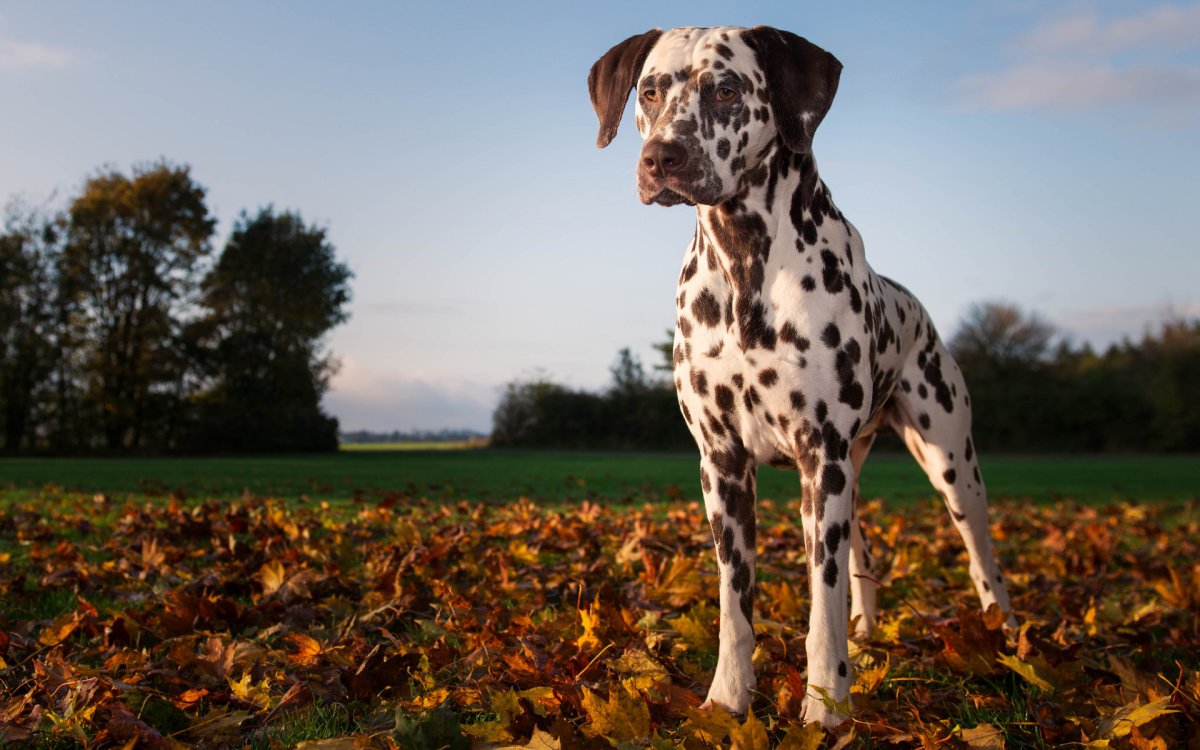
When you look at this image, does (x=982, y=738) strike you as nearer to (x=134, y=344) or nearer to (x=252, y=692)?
(x=252, y=692)

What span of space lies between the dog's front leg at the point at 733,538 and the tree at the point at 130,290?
138 feet

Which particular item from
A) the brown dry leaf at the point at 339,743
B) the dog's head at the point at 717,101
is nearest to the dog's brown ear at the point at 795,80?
the dog's head at the point at 717,101

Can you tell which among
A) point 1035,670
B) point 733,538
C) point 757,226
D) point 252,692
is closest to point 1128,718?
point 1035,670

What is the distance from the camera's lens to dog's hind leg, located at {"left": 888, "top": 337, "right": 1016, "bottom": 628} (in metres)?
4.60

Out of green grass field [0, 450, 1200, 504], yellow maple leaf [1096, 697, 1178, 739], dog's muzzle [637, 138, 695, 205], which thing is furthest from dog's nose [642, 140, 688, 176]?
green grass field [0, 450, 1200, 504]

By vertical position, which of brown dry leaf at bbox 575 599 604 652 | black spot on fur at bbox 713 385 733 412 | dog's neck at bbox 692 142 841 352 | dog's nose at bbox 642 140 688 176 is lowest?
brown dry leaf at bbox 575 599 604 652

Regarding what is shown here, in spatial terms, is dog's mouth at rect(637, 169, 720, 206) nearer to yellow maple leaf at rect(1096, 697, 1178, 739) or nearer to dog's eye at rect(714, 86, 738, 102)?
dog's eye at rect(714, 86, 738, 102)

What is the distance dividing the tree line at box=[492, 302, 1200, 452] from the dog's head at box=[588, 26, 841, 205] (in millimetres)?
38581

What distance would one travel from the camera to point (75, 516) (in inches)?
351

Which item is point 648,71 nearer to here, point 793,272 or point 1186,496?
point 793,272

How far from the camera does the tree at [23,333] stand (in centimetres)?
3969

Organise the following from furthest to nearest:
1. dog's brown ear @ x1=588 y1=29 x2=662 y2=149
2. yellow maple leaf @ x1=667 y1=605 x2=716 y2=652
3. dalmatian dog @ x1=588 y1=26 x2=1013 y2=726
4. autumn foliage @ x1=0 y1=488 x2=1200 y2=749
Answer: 1. yellow maple leaf @ x1=667 y1=605 x2=716 y2=652
2. dog's brown ear @ x1=588 y1=29 x2=662 y2=149
3. dalmatian dog @ x1=588 y1=26 x2=1013 y2=726
4. autumn foliage @ x1=0 y1=488 x2=1200 y2=749

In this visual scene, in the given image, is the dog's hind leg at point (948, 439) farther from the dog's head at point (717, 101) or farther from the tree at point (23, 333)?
the tree at point (23, 333)

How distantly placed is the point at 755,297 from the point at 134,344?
145ft
